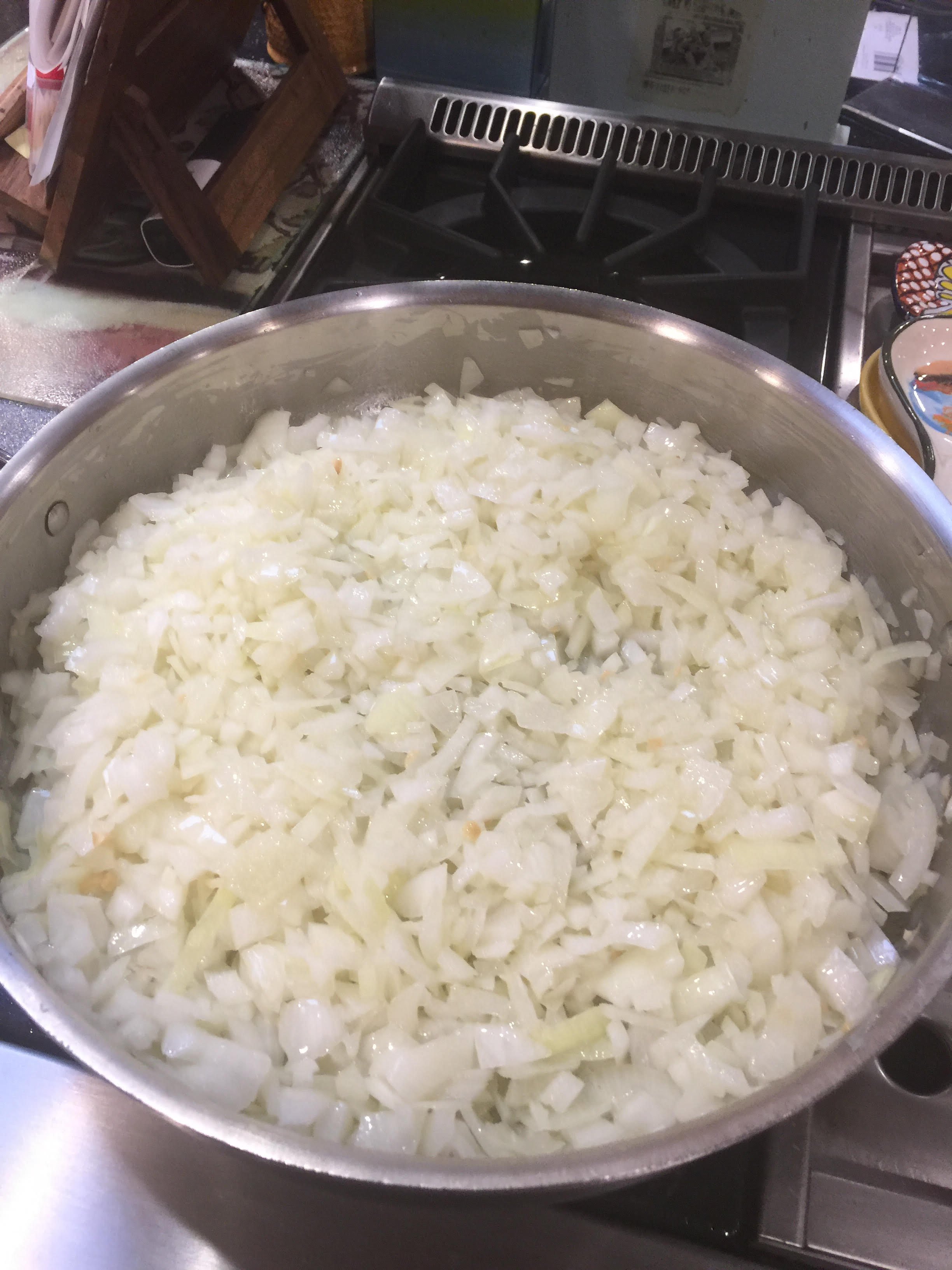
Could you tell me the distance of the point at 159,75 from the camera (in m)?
1.39

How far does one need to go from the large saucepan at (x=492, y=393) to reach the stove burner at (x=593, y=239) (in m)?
0.28

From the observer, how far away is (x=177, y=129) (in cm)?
155

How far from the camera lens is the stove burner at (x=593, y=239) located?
1364 mm

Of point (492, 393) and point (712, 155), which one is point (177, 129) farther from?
point (712, 155)

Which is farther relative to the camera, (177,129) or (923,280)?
(177,129)

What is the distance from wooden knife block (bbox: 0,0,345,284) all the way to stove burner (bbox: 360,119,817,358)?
0.21 metres

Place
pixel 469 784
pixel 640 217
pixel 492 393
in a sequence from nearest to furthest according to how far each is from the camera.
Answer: pixel 469 784 < pixel 492 393 < pixel 640 217

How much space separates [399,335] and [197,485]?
0.33 metres

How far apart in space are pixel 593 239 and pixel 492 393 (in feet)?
1.39

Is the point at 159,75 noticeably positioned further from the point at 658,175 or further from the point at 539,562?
the point at 539,562

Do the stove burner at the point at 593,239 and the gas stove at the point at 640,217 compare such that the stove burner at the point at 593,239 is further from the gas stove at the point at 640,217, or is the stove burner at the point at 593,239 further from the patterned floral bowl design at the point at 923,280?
the patterned floral bowl design at the point at 923,280

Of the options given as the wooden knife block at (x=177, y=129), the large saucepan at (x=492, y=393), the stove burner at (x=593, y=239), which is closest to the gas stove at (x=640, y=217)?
the stove burner at (x=593, y=239)

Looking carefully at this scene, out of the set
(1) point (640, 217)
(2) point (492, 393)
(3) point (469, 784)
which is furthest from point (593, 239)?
(3) point (469, 784)

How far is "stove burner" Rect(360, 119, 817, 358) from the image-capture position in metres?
1.36
